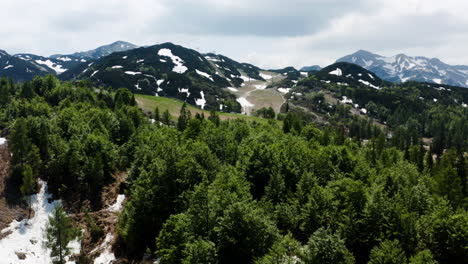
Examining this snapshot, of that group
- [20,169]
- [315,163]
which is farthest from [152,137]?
[315,163]

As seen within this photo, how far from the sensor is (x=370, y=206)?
1502 inches

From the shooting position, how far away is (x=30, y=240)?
181ft

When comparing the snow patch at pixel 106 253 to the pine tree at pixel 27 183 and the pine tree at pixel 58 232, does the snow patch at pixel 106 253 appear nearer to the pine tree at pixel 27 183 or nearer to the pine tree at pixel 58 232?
the pine tree at pixel 58 232

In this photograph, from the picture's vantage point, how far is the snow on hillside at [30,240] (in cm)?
5109

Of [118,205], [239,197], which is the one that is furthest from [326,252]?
[118,205]

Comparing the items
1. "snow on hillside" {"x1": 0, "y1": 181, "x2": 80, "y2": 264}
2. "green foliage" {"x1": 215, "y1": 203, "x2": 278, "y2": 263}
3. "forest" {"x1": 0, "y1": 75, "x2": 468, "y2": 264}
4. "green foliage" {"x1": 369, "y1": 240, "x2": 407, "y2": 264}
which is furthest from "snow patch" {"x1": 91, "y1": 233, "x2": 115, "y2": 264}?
"green foliage" {"x1": 369, "y1": 240, "x2": 407, "y2": 264}

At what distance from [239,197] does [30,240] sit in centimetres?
4048

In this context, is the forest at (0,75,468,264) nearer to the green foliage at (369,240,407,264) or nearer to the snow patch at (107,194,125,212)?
the green foliage at (369,240,407,264)

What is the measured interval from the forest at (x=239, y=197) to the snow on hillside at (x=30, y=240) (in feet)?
13.5

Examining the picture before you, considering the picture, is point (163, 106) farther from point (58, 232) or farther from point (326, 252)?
point (326, 252)

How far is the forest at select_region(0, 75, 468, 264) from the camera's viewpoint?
3344cm

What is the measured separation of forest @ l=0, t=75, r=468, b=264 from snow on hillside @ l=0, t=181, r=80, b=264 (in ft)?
13.5

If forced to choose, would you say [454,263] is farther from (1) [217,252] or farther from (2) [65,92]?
(2) [65,92]

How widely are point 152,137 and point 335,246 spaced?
5951 centimetres
